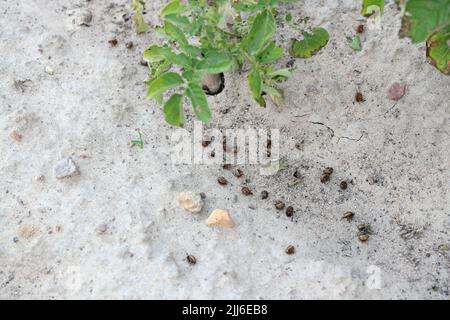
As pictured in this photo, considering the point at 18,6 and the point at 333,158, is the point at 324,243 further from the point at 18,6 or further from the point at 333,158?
the point at 18,6

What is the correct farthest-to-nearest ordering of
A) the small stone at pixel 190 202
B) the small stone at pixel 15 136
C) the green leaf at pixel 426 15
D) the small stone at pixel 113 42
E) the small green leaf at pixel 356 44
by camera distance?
the small stone at pixel 113 42 → the small green leaf at pixel 356 44 → the small stone at pixel 15 136 → the small stone at pixel 190 202 → the green leaf at pixel 426 15

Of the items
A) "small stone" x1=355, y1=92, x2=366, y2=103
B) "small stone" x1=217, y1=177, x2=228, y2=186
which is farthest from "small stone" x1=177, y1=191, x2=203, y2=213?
"small stone" x1=355, y1=92, x2=366, y2=103

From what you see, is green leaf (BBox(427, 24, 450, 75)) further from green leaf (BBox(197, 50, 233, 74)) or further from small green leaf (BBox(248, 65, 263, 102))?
green leaf (BBox(197, 50, 233, 74))

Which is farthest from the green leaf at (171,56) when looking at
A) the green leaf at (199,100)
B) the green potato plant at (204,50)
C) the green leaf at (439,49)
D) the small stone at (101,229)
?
the green leaf at (439,49)

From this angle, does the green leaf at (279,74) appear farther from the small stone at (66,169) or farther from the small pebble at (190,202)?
the small stone at (66,169)

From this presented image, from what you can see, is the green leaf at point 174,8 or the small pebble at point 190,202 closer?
the green leaf at point 174,8
